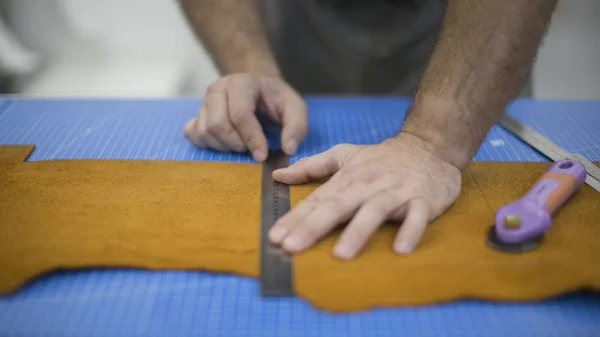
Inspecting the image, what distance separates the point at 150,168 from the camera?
3.15 feet

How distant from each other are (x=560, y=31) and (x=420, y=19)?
4.01ft

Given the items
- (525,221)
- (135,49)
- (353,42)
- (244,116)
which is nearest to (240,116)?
(244,116)

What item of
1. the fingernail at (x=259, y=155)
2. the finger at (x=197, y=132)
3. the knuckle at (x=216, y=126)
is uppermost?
the knuckle at (x=216, y=126)

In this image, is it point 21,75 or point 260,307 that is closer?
point 260,307

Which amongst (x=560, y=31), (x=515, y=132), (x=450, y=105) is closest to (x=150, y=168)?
(x=450, y=105)

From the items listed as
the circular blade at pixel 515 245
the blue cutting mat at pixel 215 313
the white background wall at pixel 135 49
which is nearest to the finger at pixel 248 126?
the blue cutting mat at pixel 215 313

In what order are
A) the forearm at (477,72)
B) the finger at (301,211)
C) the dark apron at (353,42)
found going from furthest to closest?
the dark apron at (353,42) → the forearm at (477,72) → the finger at (301,211)

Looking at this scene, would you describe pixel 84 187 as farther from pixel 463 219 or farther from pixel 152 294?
pixel 463 219

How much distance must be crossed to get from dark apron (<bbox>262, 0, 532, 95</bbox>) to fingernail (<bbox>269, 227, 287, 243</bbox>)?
2.99ft

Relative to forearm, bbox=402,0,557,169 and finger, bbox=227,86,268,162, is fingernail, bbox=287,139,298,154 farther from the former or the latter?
forearm, bbox=402,0,557,169

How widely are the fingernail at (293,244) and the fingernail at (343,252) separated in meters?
0.05

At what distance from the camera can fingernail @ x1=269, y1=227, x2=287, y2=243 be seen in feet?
2.35

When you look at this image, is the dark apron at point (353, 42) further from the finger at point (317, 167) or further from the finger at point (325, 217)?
the finger at point (325, 217)

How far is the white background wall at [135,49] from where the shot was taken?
2.29 m
